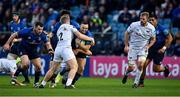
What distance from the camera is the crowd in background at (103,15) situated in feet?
106

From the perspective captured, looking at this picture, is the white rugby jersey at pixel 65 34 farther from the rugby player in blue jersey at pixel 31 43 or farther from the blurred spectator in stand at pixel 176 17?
the blurred spectator in stand at pixel 176 17

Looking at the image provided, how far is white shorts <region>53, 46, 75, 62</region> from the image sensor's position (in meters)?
21.6

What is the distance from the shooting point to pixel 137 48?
23312mm

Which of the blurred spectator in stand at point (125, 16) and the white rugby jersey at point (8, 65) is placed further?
the blurred spectator in stand at point (125, 16)

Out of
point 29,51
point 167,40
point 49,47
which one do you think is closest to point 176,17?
point 167,40

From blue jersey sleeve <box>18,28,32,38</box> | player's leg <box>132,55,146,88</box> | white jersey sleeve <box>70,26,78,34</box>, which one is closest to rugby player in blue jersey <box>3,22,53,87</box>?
blue jersey sleeve <box>18,28,32,38</box>

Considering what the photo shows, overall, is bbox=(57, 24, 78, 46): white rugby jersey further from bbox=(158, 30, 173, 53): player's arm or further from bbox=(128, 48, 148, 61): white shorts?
bbox=(158, 30, 173, 53): player's arm

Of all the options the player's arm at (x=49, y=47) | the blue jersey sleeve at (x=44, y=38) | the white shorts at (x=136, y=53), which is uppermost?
the blue jersey sleeve at (x=44, y=38)

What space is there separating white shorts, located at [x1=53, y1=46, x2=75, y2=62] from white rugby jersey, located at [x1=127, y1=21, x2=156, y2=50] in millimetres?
2573

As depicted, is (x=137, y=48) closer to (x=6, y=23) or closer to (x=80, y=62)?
(x=80, y=62)

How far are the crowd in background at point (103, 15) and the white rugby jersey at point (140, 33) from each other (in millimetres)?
8478

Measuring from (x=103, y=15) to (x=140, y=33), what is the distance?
38.4 feet

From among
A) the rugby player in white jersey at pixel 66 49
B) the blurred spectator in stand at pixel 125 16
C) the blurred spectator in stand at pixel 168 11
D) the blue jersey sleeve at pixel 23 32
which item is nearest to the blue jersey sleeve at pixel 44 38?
the blue jersey sleeve at pixel 23 32

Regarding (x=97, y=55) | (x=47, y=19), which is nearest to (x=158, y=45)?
(x=97, y=55)
